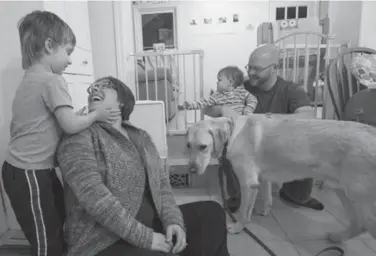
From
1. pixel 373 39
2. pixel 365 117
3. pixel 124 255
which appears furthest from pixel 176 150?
pixel 373 39

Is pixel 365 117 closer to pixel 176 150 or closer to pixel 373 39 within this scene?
pixel 176 150

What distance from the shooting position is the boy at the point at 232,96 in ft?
6.12

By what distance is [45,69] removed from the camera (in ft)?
3.16

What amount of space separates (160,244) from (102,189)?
264mm

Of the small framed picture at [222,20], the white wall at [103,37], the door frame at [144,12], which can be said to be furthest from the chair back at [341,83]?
the door frame at [144,12]

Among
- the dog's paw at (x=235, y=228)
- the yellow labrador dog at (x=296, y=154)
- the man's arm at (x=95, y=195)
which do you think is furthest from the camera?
the dog's paw at (x=235, y=228)

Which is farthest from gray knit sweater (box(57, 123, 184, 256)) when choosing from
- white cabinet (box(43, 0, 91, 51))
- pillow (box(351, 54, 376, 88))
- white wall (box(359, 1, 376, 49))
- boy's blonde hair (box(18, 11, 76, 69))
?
white wall (box(359, 1, 376, 49))

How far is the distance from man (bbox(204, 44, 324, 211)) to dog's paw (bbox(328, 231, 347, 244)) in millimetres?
421

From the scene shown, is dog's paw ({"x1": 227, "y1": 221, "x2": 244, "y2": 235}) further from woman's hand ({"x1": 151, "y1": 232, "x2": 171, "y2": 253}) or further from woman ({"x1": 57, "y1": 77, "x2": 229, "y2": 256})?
woman's hand ({"x1": 151, "y1": 232, "x2": 171, "y2": 253})

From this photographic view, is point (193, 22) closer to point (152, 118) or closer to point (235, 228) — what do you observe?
point (152, 118)

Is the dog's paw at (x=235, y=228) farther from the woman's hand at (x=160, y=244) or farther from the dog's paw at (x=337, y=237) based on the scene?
the woman's hand at (x=160, y=244)

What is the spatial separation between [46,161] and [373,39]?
3590 mm

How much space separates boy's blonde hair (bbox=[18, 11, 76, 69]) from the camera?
2.98 feet

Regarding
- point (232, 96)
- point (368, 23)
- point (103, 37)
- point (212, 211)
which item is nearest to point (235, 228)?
point (212, 211)
